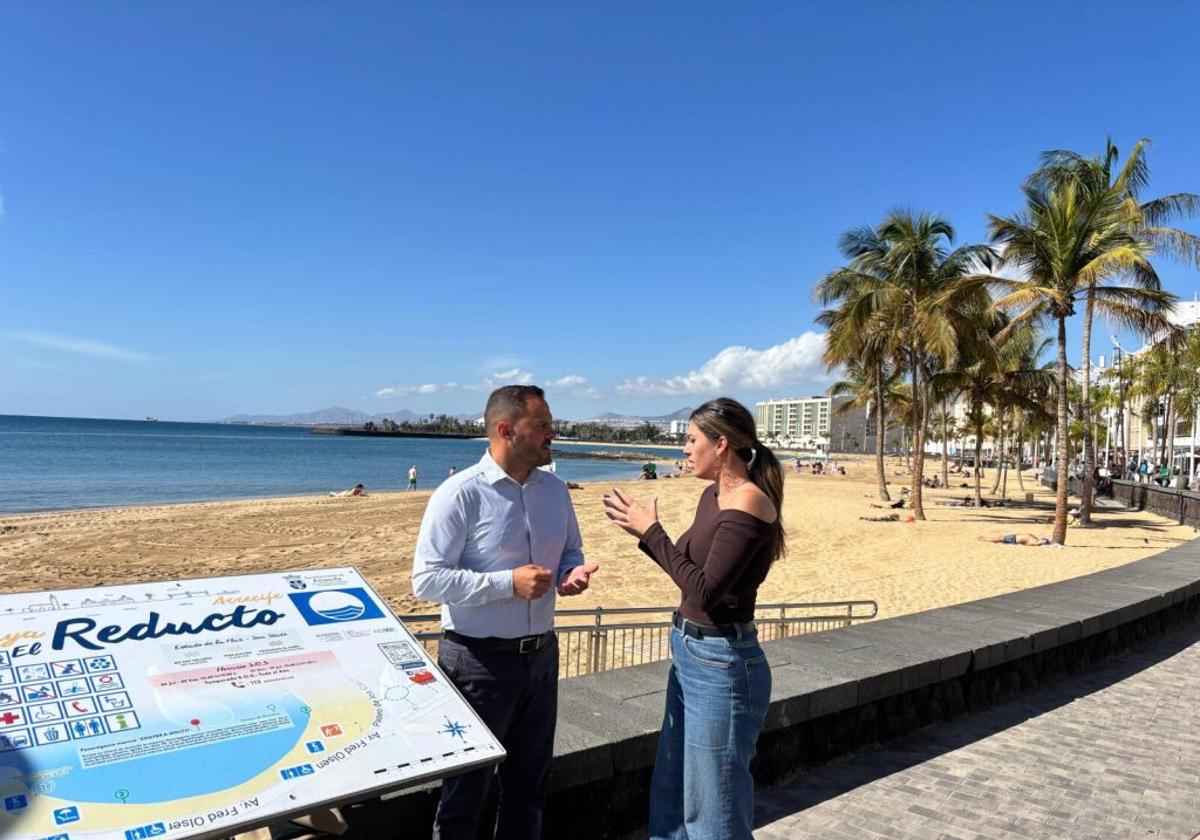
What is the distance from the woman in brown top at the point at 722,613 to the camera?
2.29m

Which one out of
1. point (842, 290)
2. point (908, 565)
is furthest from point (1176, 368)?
point (908, 565)

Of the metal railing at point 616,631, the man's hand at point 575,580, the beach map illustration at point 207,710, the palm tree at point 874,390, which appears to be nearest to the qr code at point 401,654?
the beach map illustration at point 207,710

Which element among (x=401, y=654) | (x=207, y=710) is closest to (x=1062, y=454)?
(x=401, y=654)

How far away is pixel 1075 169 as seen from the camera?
18.1 meters

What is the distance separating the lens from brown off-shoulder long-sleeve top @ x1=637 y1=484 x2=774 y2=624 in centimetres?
226

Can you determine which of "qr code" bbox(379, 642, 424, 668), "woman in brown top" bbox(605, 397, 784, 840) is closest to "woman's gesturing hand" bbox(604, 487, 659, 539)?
"woman in brown top" bbox(605, 397, 784, 840)

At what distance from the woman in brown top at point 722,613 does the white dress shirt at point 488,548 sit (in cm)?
27

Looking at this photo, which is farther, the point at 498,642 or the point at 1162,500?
the point at 1162,500

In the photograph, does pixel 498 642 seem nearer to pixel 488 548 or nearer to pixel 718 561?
pixel 488 548

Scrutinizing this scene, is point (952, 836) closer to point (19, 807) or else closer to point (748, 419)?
point (748, 419)

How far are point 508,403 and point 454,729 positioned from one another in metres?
0.99

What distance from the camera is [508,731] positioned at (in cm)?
238

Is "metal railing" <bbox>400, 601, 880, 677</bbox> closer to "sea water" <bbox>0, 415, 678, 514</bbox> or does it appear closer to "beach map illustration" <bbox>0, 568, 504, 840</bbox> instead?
"beach map illustration" <bbox>0, 568, 504, 840</bbox>

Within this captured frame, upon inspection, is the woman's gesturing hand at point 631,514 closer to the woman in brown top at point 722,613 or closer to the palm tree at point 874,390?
the woman in brown top at point 722,613
